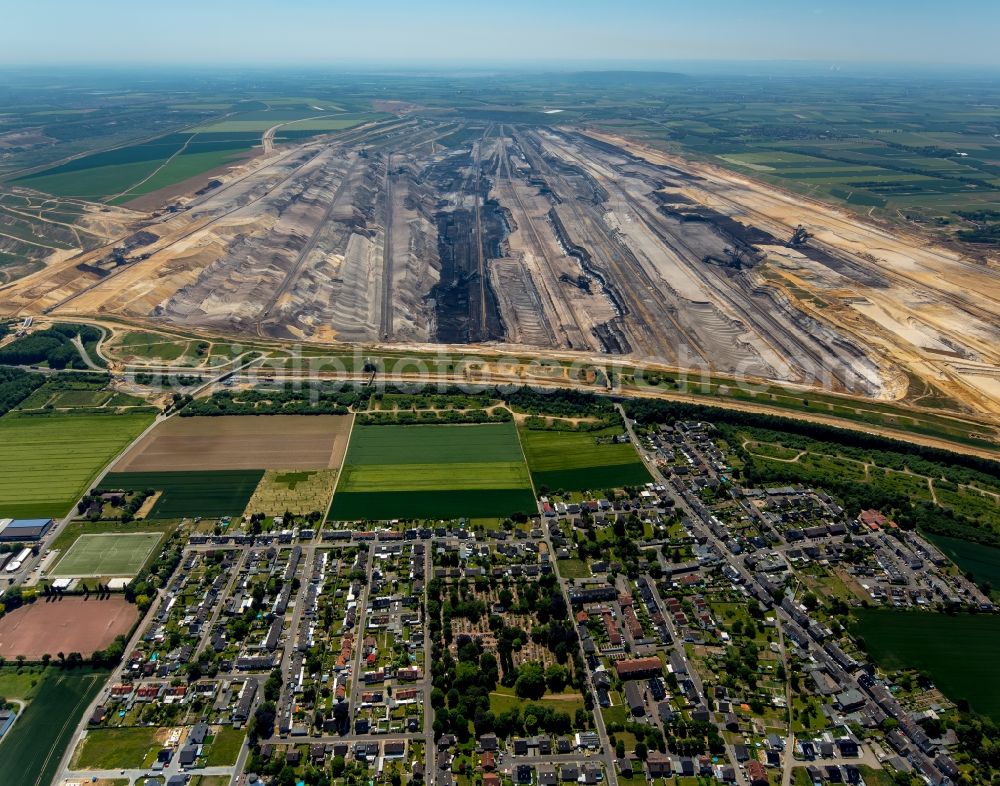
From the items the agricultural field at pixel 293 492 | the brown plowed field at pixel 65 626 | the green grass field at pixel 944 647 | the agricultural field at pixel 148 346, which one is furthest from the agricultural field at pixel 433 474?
the agricultural field at pixel 148 346

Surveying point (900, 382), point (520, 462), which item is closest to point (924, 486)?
point (900, 382)

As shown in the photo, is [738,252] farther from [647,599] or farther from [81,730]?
[81,730]

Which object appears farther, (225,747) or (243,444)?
(243,444)

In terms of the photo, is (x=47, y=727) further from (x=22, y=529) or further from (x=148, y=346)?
(x=148, y=346)

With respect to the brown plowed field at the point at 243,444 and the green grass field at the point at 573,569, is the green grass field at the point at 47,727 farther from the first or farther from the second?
the green grass field at the point at 573,569

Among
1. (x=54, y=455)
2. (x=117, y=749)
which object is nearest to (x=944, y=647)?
(x=117, y=749)

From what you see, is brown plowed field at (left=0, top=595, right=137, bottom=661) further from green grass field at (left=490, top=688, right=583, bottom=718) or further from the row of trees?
the row of trees
